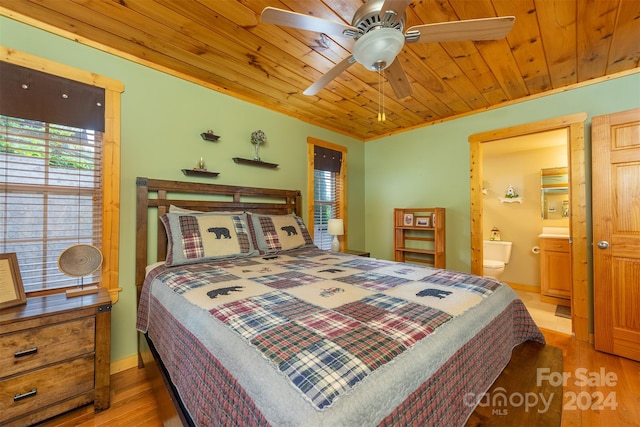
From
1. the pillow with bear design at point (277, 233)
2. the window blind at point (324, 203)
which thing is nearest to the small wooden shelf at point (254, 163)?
the pillow with bear design at point (277, 233)

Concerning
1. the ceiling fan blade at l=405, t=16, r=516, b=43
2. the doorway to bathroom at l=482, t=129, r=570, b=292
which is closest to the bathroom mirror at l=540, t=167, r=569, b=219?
the doorway to bathroom at l=482, t=129, r=570, b=292

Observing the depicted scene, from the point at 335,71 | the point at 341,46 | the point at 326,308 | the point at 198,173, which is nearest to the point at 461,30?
the point at 335,71

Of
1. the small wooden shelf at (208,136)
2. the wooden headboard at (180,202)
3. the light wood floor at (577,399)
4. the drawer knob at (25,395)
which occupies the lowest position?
the light wood floor at (577,399)

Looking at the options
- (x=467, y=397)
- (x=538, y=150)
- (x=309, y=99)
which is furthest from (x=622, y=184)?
(x=309, y=99)

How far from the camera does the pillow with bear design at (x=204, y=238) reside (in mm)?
1962

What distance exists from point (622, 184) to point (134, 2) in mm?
3847

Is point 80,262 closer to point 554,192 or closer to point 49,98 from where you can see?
point 49,98

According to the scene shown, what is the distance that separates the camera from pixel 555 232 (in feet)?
12.4

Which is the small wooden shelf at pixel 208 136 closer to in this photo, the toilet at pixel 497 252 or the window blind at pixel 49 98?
the window blind at pixel 49 98

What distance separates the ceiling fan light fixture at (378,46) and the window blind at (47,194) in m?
2.01

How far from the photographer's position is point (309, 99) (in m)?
2.88

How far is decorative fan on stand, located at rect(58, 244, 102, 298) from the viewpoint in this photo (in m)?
1.67

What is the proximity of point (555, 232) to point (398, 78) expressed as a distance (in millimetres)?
3674

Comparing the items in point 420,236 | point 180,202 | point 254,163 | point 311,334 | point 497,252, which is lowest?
point 497,252
